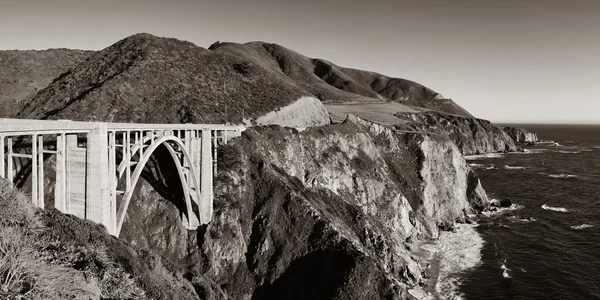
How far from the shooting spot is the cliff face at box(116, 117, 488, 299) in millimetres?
39531

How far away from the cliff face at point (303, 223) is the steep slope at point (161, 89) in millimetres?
14141

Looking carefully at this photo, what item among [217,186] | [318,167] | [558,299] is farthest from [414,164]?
[217,186]

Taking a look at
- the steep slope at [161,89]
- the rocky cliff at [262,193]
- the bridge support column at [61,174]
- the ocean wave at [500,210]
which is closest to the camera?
the bridge support column at [61,174]

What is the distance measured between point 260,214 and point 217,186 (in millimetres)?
6637

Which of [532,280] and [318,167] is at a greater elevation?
[318,167]

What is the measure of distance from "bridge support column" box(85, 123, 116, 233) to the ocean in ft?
131

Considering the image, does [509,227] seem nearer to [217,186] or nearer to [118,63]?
[217,186]

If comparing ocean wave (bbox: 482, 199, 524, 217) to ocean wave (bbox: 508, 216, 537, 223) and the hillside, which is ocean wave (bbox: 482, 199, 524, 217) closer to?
ocean wave (bbox: 508, 216, 537, 223)

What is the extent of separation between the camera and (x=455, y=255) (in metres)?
55.4

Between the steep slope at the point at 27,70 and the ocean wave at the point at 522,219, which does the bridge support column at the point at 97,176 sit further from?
the steep slope at the point at 27,70

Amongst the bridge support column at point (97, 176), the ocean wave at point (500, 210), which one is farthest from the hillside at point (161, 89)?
the bridge support column at point (97, 176)

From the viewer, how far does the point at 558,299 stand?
41.4 metres

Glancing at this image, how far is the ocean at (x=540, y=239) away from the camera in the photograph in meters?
44.3

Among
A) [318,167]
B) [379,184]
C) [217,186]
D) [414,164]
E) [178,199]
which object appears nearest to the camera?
[178,199]
